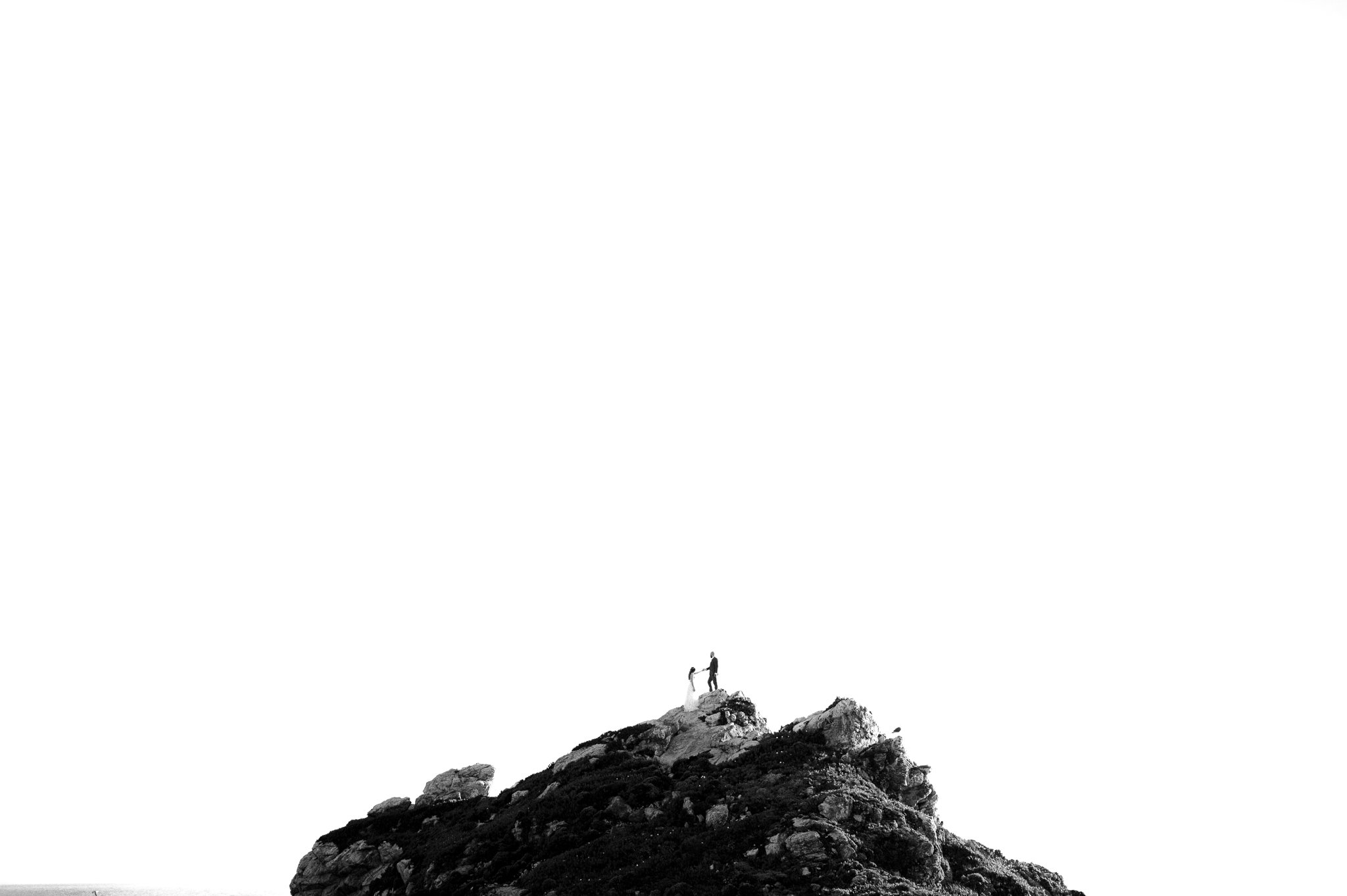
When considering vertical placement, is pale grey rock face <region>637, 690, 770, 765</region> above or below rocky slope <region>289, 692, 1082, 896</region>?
above

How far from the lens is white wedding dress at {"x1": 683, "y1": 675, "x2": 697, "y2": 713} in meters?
69.8

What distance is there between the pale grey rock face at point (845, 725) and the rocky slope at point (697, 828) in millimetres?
88

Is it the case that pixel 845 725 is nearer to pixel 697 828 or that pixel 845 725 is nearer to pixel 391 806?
pixel 697 828

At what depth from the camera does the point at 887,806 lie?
48812 millimetres

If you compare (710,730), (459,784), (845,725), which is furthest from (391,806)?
(845,725)

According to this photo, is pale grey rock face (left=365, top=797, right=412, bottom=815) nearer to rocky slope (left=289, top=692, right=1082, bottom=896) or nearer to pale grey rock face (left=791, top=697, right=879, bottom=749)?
rocky slope (left=289, top=692, right=1082, bottom=896)

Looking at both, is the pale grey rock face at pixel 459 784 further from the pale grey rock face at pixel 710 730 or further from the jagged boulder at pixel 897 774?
the jagged boulder at pixel 897 774

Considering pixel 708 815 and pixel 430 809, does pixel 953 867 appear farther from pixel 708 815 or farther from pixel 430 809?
pixel 430 809

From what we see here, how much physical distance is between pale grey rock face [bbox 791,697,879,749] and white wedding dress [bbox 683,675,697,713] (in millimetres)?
12540

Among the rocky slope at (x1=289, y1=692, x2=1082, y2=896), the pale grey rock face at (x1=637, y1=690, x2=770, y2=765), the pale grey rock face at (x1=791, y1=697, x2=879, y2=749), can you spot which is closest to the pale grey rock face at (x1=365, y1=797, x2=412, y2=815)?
the rocky slope at (x1=289, y1=692, x2=1082, y2=896)

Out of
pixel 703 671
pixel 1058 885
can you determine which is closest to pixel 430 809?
pixel 703 671

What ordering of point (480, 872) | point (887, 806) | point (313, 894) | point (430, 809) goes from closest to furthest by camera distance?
point (887, 806)
point (480, 872)
point (313, 894)
point (430, 809)

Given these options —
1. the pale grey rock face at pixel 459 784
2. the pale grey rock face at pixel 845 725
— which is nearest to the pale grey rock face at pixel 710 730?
the pale grey rock face at pixel 845 725

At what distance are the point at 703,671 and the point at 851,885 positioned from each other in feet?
101
